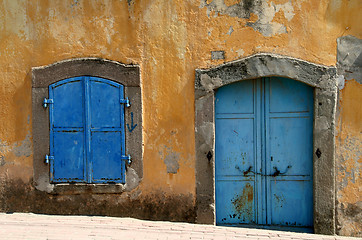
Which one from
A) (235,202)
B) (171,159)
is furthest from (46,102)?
(235,202)

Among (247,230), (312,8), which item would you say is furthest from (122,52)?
(247,230)

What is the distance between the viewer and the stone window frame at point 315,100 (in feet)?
15.5

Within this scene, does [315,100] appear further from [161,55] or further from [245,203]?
[161,55]

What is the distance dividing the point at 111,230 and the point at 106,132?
1258 millimetres

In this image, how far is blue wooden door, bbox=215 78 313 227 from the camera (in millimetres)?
4918

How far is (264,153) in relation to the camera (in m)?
4.98

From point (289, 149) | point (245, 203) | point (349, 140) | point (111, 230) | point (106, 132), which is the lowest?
point (111, 230)

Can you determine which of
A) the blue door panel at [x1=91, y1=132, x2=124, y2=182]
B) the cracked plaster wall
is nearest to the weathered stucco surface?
the cracked plaster wall

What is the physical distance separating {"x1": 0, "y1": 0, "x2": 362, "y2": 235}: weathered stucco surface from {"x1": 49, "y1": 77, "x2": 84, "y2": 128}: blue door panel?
383 millimetres

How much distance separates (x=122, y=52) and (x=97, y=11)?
63 centimetres

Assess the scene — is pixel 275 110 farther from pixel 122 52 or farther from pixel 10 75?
pixel 10 75

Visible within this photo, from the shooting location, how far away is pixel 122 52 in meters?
5.05

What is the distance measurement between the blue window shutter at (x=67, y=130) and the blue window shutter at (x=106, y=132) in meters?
0.14

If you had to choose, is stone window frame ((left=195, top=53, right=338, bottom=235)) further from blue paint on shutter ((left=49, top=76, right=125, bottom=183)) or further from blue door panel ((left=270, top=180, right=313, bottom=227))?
blue paint on shutter ((left=49, top=76, right=125, bottom=183))
